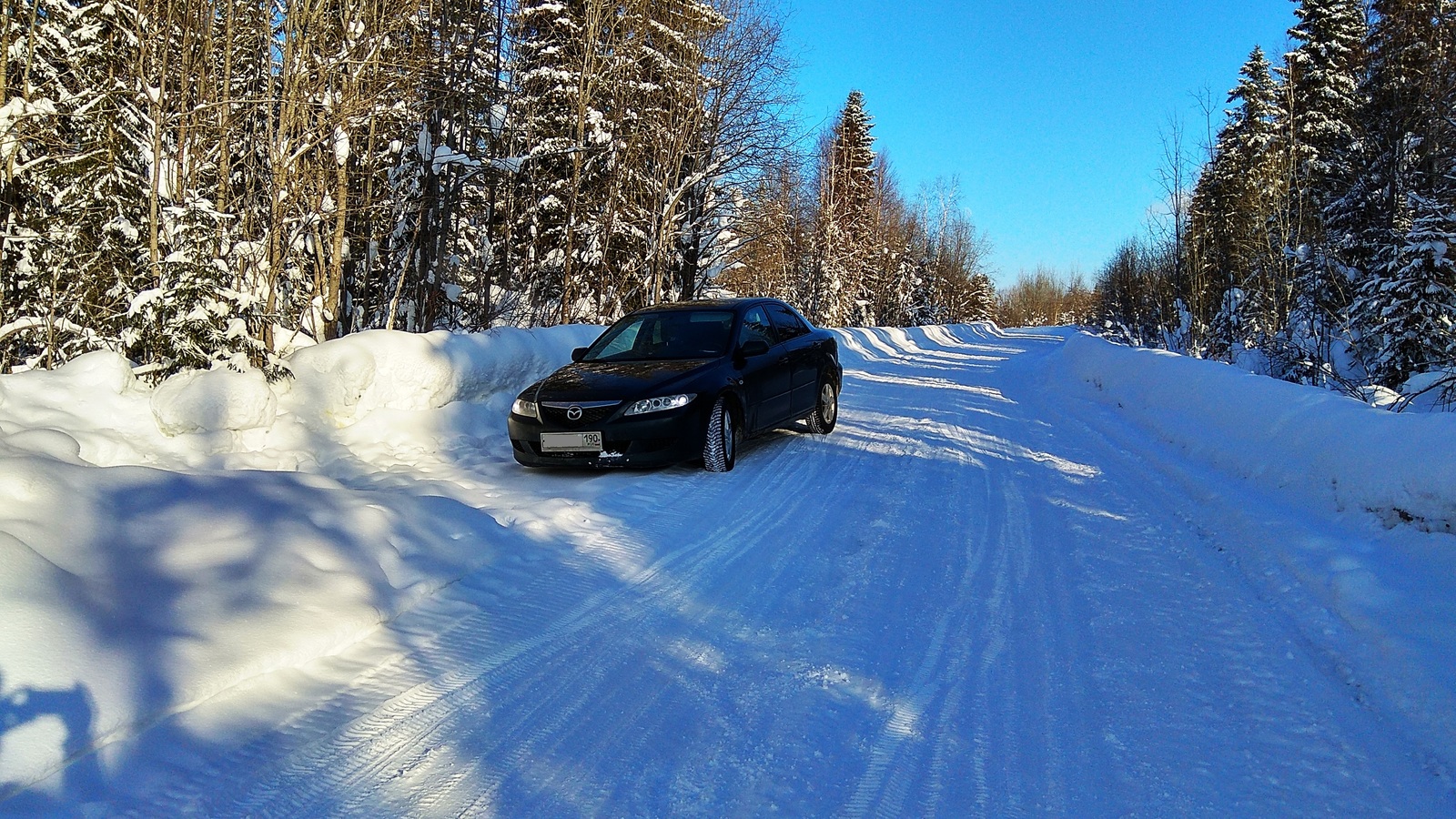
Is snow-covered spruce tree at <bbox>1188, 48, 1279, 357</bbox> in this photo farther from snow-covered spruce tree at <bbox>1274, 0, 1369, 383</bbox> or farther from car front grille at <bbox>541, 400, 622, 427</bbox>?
car front grille at <bbox>541, 400, 622, 427</bbox>

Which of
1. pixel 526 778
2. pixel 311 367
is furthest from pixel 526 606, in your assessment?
pixel 311 367

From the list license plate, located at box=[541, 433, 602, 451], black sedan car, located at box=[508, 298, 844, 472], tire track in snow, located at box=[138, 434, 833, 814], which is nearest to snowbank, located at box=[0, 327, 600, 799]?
tire track in snow, located at box=[138, 434, 833, 814]

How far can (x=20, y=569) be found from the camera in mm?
3092

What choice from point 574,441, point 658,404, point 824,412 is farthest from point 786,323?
point 574,441

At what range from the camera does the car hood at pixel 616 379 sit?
7098 millimetres

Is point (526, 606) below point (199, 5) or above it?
below

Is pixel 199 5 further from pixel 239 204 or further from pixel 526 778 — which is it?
pixel 526 778

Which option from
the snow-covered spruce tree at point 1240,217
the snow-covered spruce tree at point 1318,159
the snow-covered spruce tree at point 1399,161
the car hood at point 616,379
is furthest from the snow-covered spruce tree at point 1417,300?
the car hood at point 616,379

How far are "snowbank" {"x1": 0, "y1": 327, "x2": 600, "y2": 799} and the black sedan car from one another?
159cm

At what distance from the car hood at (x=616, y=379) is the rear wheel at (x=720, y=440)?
0.43 metres

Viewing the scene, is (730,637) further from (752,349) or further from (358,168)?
(358,168)

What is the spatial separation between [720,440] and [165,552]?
443cm

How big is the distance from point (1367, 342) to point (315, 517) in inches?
748

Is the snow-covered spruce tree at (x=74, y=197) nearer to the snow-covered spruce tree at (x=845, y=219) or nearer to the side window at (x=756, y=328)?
the side window at (x=756, y=328)
